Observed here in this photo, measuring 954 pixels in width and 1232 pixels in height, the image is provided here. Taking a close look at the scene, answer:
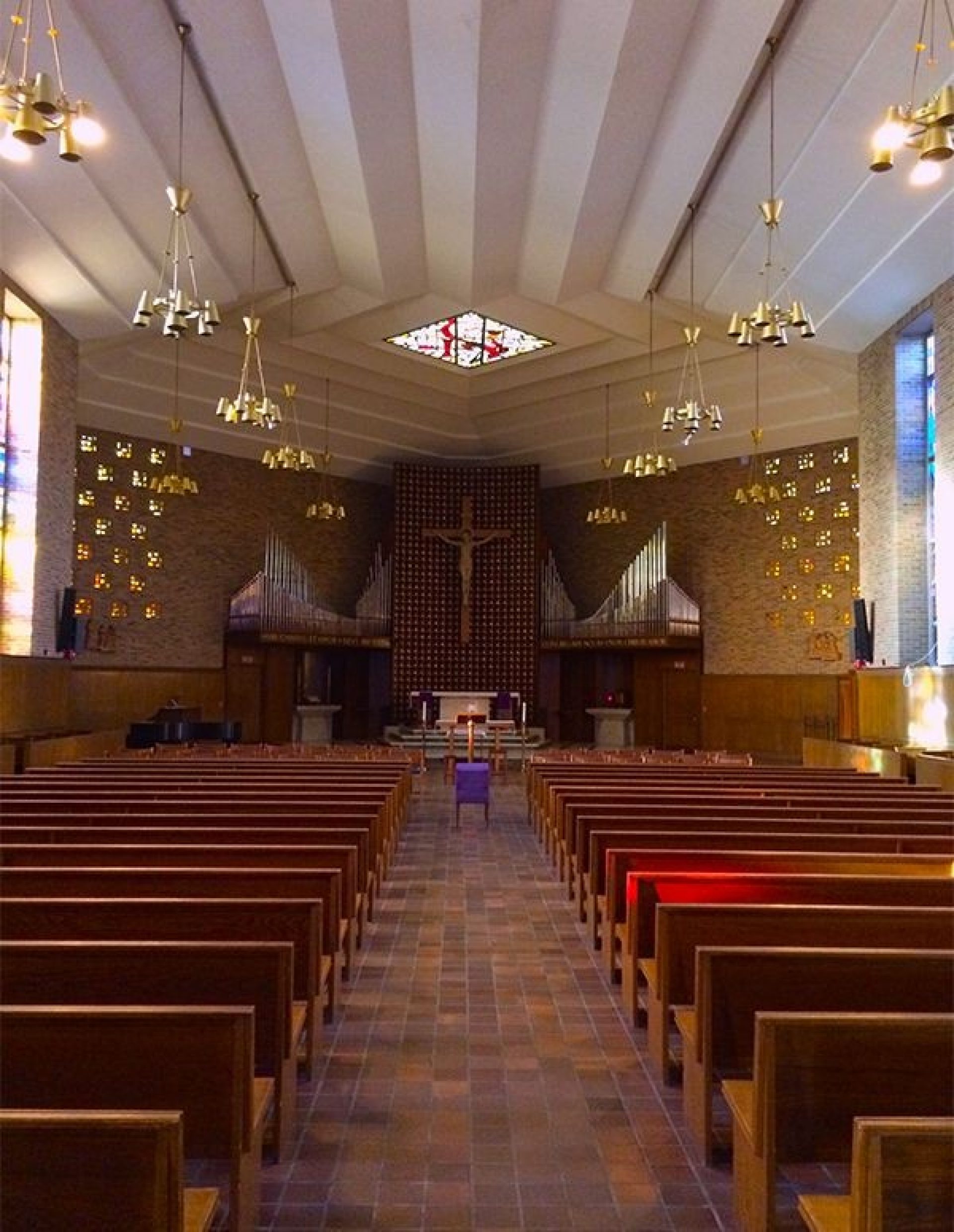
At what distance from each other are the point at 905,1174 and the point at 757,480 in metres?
19.7

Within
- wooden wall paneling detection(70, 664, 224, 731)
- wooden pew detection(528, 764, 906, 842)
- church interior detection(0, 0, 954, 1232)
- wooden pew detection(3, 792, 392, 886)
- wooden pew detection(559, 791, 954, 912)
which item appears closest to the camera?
church interior detection(0, 0, 954, 1232)

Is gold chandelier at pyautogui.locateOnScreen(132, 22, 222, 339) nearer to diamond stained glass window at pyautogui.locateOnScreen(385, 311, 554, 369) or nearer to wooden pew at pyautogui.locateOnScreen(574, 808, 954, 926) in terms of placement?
wooden pew at pyautogui.locateOnScreen(574, 808, 954, 926)

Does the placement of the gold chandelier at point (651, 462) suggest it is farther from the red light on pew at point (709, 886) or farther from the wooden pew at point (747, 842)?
the red light on pew at point (709, 886)

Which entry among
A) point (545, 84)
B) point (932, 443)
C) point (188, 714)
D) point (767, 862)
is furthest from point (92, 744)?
point (932, 443)

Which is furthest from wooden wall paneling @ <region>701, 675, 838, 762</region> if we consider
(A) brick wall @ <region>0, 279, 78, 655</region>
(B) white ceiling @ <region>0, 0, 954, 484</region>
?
(A) brick wall @ <region>0, 279, 78, 655</region>

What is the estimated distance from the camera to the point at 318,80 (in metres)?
9.71

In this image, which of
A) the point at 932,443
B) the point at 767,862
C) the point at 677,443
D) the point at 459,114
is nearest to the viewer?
the point at 767,862

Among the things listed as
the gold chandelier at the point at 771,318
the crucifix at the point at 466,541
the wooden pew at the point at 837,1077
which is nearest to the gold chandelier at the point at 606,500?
the crucifix at the point at 466,541

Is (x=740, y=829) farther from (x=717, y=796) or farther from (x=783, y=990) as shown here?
(x=783, y=990)

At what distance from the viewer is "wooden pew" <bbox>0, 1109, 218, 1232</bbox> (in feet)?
5.61

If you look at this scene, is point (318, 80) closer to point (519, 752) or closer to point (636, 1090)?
point (636, 1090)

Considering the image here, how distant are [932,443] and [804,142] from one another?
5382 millimetres

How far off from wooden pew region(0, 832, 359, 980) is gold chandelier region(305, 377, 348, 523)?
490 inches

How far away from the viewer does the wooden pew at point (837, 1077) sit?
2309 millimetres
